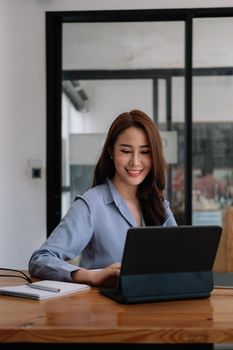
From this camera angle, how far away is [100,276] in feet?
5.25

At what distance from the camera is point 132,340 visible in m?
1.16

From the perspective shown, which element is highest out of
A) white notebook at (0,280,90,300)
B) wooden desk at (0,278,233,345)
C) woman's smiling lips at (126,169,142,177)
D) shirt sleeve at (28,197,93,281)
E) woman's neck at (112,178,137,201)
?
woman's smiling lips at (126,169,142,177)

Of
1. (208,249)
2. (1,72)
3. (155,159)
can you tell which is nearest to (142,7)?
(1,72)

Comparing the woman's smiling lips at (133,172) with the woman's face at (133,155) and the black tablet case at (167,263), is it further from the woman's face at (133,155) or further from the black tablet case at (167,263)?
the black tablet case at (167,263)

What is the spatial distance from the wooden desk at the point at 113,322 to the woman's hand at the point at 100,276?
0.16 meters

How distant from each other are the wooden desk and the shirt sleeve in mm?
248

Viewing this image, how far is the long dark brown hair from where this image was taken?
6.19ft

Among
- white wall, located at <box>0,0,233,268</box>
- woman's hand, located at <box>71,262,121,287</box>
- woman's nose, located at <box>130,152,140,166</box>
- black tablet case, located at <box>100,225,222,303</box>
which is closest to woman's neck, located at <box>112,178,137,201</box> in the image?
woman's nose, located at <box>130,152,140,166</box>

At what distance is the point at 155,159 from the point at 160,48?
7.33ft

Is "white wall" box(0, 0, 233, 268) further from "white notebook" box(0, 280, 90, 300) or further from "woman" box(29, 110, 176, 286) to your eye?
"white notebook" box(0, 280, 90, 300)

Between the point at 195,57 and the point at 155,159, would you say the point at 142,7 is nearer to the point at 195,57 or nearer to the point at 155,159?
the point at 195,57

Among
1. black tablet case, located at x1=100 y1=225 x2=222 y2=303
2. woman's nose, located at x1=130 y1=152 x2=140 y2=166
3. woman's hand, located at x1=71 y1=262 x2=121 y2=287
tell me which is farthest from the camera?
woman's nose, located at x1=130 y1=152 x2=140 y2=166

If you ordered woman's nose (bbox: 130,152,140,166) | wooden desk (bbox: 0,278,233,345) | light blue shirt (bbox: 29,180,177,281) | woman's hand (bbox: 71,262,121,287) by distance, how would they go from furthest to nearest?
1. woman's nose (bbox: 130,152,140,166)
2. light blue shirt (bbox: 29,180,177,281)
3. woman's hand (bbox: 71,262,121,287)
4. wooden desk (bbox: 0,278,233,345)
